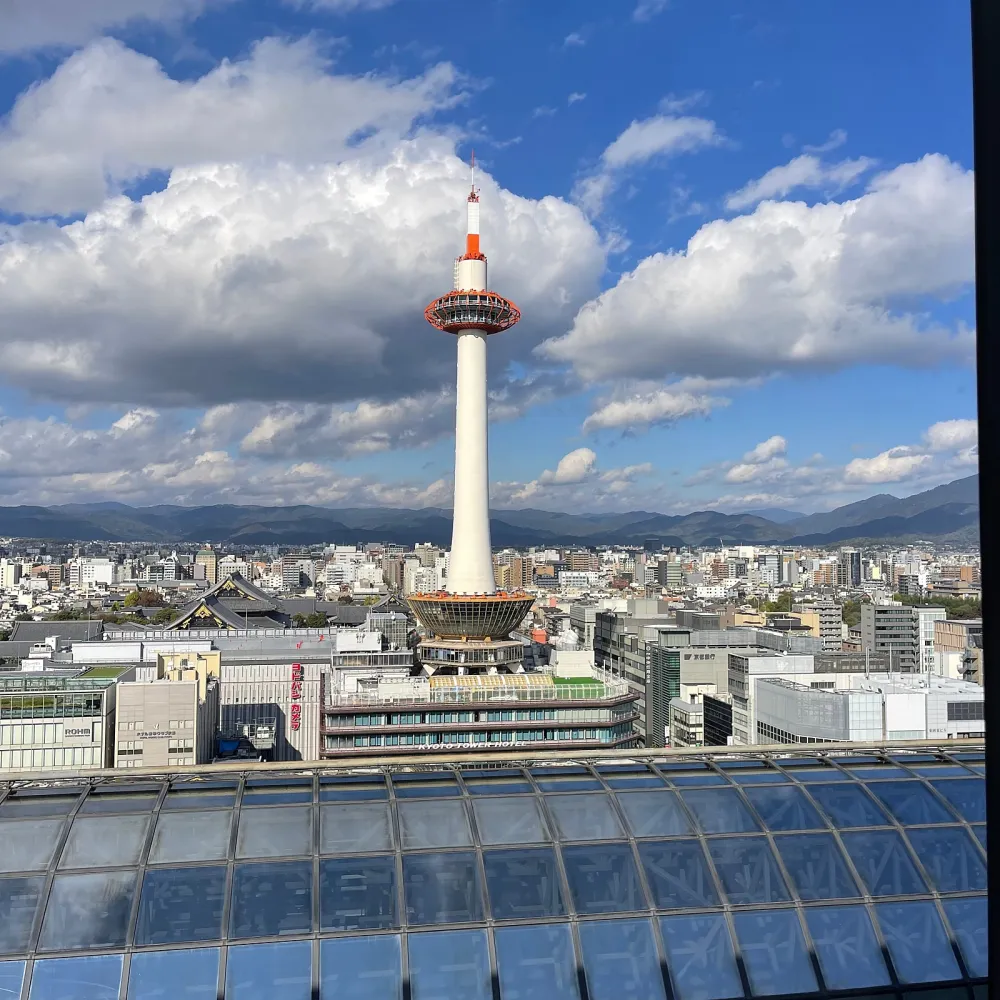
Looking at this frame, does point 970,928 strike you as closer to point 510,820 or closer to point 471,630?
point 510,820

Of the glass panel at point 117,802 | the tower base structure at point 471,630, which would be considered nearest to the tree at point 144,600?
the tower base structure at point 471,630

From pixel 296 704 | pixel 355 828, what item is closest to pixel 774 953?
pixel 355 828

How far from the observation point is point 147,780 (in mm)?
10375

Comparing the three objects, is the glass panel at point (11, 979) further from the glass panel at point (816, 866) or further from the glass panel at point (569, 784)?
the glass panel at point (816, 866)

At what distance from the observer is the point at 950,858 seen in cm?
977

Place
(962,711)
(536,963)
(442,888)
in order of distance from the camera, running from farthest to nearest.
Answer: (962,711), (442,888), (536,963)

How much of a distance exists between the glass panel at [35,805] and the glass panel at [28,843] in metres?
0.13

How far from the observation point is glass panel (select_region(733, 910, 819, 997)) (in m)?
8.30

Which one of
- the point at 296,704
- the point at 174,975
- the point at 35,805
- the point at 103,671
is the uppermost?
the point at 35,805

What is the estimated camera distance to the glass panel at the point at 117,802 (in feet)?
31.3

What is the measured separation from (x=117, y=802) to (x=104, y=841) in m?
0.67

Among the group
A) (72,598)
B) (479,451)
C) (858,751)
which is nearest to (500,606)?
(479,451)

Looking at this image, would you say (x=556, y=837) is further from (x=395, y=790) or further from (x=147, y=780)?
(x=147, y=780)

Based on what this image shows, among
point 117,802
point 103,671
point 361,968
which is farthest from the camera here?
point 103,671
